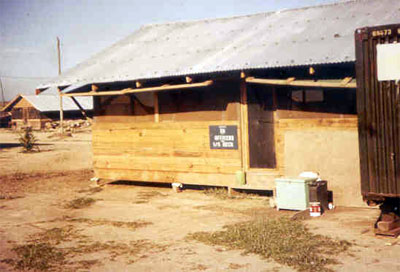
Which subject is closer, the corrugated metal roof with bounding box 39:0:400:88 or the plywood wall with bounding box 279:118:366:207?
the plywood wall with bounding box 279:118:366:207

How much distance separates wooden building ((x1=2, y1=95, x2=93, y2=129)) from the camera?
5338 centimetres

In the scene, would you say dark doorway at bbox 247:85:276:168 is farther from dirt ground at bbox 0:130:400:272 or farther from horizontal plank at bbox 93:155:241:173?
dirt ground at bbox 0:130:400:272

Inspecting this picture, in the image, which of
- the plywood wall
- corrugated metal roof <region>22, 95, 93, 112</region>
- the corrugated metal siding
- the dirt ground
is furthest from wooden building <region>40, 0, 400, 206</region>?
corrugated metal roof <region>22, 95, 93, 112</region>

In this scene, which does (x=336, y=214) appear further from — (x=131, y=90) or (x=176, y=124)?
(x=131, y=90)

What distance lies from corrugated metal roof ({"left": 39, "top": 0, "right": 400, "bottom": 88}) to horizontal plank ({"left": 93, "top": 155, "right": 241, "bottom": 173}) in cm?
243

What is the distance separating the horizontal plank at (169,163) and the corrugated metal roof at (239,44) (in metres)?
2.43

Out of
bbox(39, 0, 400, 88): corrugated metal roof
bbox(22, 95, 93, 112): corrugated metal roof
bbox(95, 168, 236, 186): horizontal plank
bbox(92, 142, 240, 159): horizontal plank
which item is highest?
bbox(22, 95, 93, 112): corrugated metal roof

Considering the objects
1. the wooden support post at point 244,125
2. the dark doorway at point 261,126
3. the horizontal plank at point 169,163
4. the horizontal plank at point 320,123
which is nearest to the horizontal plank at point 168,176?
the horizontal plank at point 169,163

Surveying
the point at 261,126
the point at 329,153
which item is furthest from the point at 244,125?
the point at 329,153

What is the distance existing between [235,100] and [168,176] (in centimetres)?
303

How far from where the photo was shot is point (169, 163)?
44.4 feet

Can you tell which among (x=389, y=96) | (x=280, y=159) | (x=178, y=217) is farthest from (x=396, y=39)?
(x=178, y=217)

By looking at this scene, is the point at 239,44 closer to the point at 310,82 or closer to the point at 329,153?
the point at 310,82

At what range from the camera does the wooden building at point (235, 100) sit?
10.5 meters
